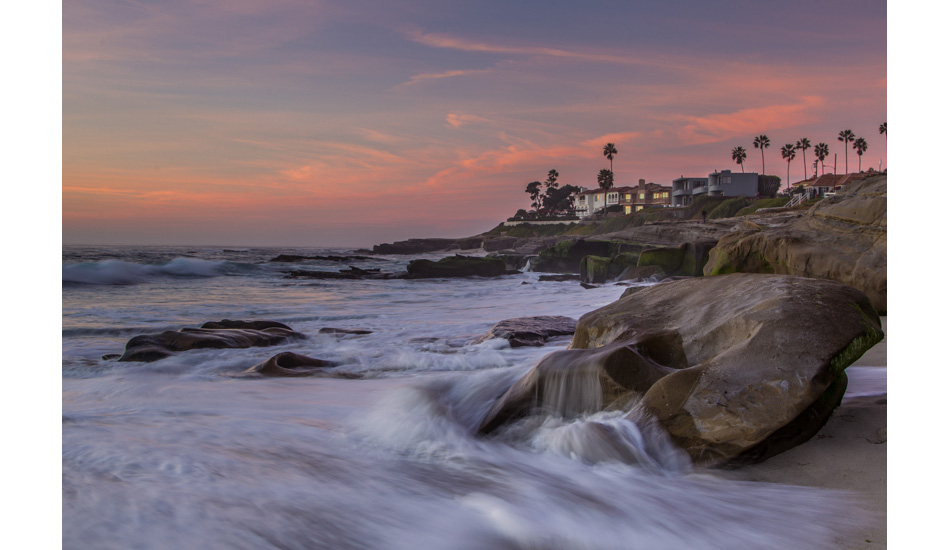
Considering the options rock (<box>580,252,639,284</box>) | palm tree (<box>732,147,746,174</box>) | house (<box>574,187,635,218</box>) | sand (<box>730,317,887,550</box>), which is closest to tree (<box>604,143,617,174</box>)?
house (<box>574,187,635,218</box>)

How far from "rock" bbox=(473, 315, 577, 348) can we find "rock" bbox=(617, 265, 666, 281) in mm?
8915

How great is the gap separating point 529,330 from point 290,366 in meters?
2.91

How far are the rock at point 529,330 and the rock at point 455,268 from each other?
571 inches

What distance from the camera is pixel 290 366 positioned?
553 centimetres

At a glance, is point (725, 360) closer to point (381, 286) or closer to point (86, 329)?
point (86, 329)

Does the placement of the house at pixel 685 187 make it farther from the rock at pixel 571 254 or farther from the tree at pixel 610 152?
the rock at pixel 571 254

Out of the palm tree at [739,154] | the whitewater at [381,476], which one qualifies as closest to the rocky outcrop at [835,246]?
the whitewater at [381,476]

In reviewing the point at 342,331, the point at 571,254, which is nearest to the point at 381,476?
the point at 342,331

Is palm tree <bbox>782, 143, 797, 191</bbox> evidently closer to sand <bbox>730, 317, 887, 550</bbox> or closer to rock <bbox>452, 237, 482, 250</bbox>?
rock <bbox>452, 237, 482, 250</bbox>

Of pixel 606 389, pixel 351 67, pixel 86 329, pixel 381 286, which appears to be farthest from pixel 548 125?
pixel 381 286

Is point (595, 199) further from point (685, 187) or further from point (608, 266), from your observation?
point (608, 266)

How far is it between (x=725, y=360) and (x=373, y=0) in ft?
24.8

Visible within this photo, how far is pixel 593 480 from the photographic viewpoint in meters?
2.65

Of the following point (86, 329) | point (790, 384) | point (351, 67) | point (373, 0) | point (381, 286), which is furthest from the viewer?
point (381, 286)
